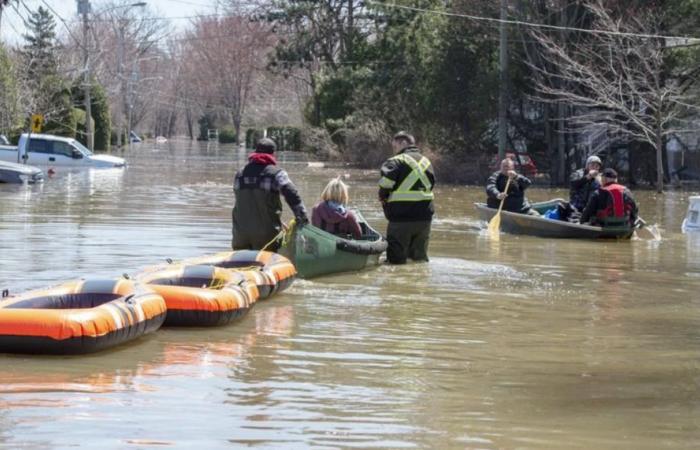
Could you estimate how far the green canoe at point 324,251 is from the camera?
13703mm

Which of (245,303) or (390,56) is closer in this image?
(245,303)

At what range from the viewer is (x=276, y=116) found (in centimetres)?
10062

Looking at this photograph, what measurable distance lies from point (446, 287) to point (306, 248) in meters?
1.68

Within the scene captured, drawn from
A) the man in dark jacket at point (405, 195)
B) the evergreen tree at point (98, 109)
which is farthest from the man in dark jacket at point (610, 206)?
the evergreen tree at point (98, 109)

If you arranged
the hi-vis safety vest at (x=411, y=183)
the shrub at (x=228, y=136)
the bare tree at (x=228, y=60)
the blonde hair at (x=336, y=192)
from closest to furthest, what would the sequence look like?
1. the blonde hair at (x=336, y=192)
2. the hi-vis safety vest at (x=411, y=183)
3. the bare tree at (x=228, y=60)
4. the shrub at (x=228, y=136)

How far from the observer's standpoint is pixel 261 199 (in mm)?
13195

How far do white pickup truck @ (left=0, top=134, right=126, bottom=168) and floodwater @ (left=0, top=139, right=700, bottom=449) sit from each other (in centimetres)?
2957

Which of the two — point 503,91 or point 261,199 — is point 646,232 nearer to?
point 261,199

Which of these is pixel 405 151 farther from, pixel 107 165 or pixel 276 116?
pixel 276 116

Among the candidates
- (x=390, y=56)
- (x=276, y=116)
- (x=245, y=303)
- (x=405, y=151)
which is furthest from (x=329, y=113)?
(x=245, y=303)

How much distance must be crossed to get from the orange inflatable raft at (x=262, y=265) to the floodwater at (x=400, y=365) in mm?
205

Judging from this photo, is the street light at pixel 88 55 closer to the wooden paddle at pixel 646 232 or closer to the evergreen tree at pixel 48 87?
the evergreen tree at pixel 48 87

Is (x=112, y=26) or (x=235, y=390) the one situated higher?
(x=112, y=26)

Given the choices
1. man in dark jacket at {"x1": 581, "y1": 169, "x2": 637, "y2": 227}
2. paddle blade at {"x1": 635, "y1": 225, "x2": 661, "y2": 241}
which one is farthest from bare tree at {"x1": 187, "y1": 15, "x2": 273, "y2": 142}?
man in dark jacket at {"x1": 581, "y1": 169, "x2": 637, "y2": 227}
